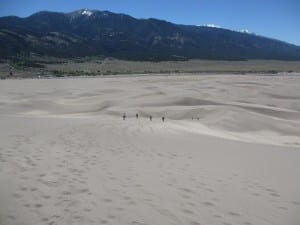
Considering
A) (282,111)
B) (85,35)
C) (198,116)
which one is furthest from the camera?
(85,35)

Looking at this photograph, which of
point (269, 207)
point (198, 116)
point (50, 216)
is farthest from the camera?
point (198, 116)

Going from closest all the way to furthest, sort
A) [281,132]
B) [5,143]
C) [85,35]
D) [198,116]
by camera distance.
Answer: [5,143] < [281,132] < [198,116] < [85,35]

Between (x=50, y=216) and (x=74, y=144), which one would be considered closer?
(x=50, y=216)

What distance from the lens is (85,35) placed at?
7343 inches

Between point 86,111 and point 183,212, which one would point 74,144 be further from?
point 86,111

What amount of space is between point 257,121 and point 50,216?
50.6 feet

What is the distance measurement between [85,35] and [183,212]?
616ft

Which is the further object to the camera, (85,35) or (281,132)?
(85,35)

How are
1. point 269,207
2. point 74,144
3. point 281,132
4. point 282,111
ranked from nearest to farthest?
point 269,207
point 74,144
point 281,132
point 282,111

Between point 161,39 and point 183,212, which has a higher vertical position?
point 161,39

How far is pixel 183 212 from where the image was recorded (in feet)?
17.2

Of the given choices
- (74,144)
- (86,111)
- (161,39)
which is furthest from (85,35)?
(74,144)

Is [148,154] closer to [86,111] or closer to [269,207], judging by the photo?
[269,207]

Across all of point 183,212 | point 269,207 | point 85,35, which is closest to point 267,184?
point 269,207
